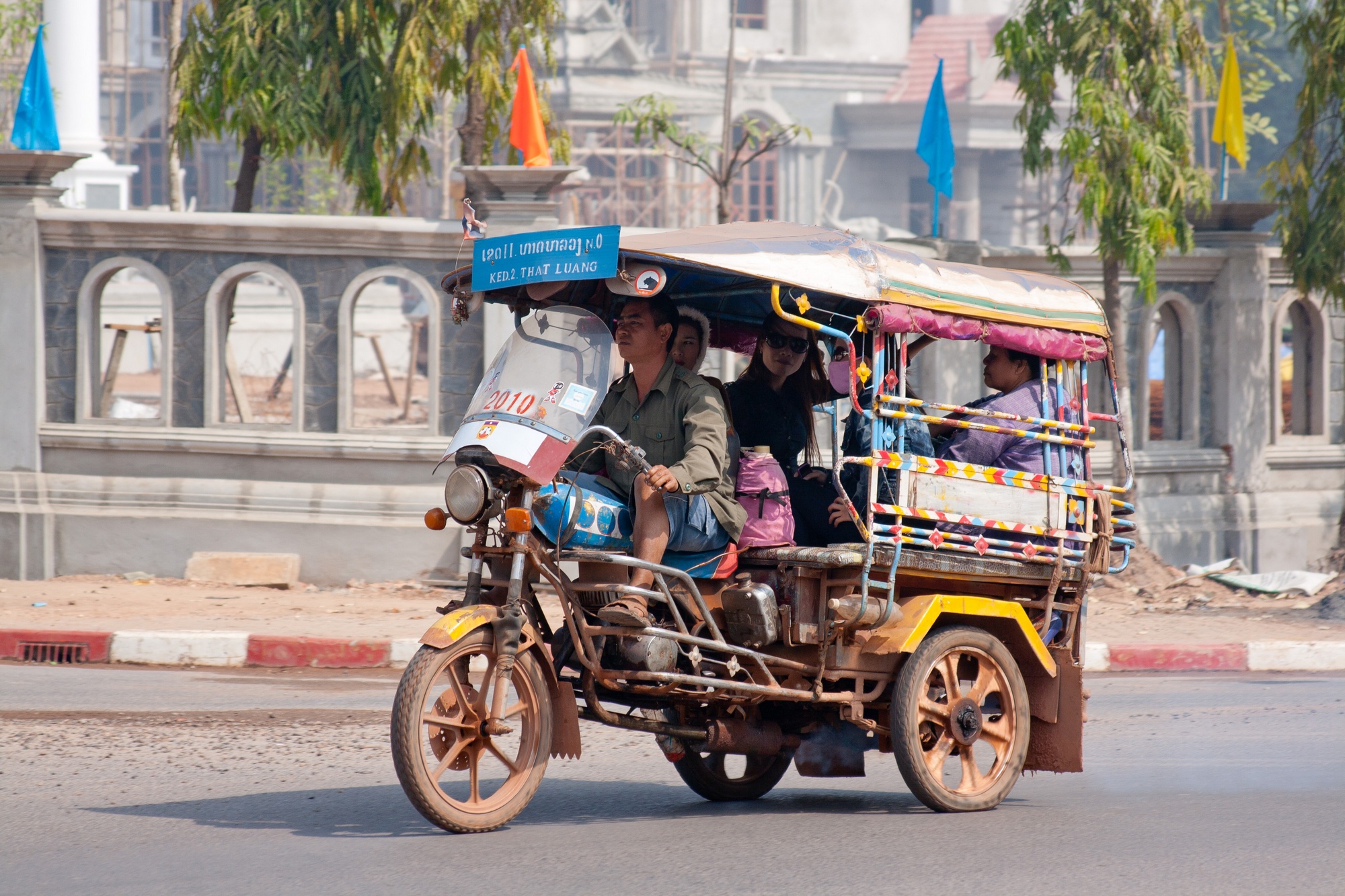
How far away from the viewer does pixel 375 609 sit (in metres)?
11.4

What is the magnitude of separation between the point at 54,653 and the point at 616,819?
542 centimetres

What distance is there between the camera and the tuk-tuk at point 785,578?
5.21m

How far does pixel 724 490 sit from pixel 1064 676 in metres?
1.62

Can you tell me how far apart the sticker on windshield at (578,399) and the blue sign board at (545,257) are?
0.36 metres

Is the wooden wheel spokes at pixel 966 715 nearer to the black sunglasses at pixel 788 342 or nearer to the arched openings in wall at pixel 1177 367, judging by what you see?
the black sunglasses at pixel 788 342

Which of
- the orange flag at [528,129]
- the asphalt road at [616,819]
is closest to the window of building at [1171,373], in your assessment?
the orange flag at [528,129]

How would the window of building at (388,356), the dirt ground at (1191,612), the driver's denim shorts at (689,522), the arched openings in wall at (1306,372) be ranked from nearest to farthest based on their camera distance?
1. the driver's denim shorts at (689,522)
2. the dirt ground at (1191,612)
3. the arched openings in wall at (1306,372)
4. the window of building at (388,356)

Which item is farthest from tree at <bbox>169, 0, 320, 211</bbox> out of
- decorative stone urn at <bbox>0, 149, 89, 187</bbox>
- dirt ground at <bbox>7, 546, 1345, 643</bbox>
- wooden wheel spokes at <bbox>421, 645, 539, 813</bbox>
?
wooden wheel spokes at <bbox>421, 645, 539, 813</bbox>

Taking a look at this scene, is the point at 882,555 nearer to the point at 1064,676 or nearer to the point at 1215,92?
the point at 1064,676

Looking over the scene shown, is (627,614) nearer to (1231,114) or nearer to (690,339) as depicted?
(690,339)

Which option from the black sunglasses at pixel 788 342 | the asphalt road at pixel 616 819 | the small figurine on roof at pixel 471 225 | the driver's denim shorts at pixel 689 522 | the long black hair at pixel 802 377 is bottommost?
the asphalt road at pixel 616 819

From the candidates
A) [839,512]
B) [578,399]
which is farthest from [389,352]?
[578,399]

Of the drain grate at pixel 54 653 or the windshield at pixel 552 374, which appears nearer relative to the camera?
the windshield at pixel 552 374

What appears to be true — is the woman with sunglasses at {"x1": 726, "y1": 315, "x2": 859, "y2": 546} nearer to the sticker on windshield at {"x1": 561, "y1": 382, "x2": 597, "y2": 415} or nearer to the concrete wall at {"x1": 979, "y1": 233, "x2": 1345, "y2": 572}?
the sticker on windshield at {"x1": 561, "y1": 382, "x2": 597, "y2": 415}
